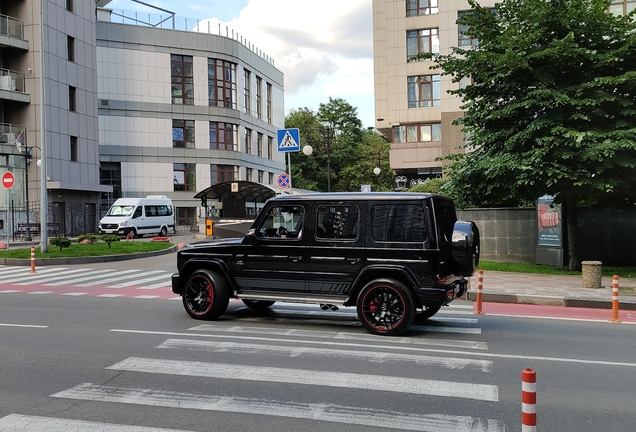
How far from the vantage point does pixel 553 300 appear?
43.1 feet

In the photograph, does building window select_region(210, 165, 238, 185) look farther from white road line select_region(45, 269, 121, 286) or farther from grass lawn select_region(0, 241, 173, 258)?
white road line select_region(45, 269, 121, 286)

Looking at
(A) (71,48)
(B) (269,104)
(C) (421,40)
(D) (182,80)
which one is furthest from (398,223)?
(B) (269,104)

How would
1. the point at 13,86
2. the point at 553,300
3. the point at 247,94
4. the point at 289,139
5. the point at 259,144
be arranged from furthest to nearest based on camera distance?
the point at 259,144, the point at 247,94, the point at 13,86, the point at 289,139, the point at 553,300

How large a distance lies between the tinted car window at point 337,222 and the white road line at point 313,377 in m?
2.86

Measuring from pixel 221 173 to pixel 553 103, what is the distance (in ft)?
162

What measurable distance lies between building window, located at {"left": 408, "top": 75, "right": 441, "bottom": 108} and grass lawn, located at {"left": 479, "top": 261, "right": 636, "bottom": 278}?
25970 millimetres

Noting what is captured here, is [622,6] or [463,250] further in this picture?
[622,6]

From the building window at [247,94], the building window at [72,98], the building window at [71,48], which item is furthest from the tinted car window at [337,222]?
the building window at [247,94]

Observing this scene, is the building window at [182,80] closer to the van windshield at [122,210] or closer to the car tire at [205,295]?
the van windshield at [122,210]

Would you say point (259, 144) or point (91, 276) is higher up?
point (259, 144)

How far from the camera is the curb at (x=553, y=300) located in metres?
12.7

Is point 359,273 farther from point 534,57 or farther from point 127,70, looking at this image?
point 127,70

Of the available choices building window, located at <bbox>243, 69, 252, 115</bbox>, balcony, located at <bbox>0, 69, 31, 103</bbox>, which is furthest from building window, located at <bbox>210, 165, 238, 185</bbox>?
balcony, located at <bbox>0, 69, 31, 103</bbox>

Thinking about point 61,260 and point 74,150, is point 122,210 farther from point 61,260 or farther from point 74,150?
point 61,260
